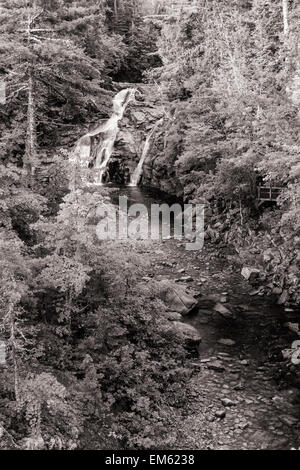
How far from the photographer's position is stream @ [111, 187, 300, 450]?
775 cm

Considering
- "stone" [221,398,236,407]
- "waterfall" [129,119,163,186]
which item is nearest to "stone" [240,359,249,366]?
"stone" [221,398,236,407]

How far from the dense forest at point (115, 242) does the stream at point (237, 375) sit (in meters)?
0.38

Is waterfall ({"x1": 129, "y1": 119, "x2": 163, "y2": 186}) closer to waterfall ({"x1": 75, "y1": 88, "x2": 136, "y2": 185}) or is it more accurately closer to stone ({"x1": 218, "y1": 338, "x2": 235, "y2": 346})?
waterfall ({"x1": 75, "y1": 88, "x2": 136, "y2": 185})

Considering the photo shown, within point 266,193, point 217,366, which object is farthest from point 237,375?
point 266,193

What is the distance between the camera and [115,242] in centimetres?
986

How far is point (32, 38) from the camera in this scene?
15273 mm

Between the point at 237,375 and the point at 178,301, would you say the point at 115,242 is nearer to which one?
the point at 178,301

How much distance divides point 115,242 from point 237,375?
13.6 ft

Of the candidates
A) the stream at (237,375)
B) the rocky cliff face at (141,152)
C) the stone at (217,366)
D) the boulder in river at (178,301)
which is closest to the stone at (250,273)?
the stream at (237,375)

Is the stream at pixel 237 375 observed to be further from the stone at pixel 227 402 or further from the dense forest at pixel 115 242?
the dense forest at pixel 115 242

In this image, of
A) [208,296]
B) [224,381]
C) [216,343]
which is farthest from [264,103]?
[224,381]

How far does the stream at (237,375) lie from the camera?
7754 mm

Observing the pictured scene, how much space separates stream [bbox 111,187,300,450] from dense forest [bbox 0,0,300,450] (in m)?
0.38
